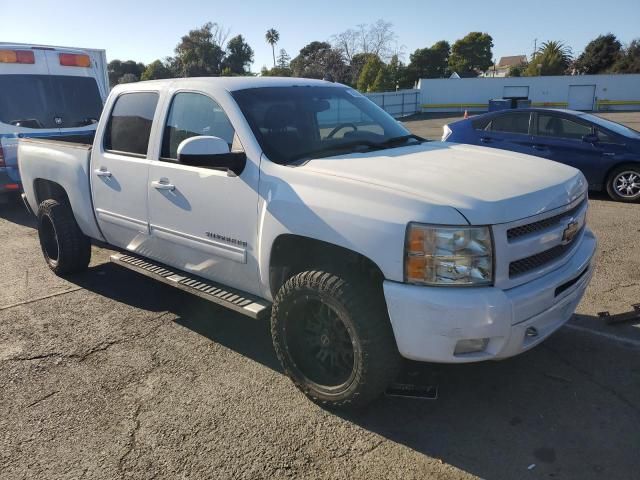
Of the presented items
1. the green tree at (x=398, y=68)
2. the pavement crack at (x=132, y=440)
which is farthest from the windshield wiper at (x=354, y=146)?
the green tree at (x=398, y=68)

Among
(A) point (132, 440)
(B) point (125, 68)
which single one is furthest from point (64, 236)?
(B) point (125, 68)

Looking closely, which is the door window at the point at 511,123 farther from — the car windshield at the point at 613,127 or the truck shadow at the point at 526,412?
the truck shadow at the point at 526,412

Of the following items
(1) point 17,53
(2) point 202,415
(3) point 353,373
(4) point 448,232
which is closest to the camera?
(4) point 448,232

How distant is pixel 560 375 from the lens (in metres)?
3.45

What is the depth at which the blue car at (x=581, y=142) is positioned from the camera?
836 cm

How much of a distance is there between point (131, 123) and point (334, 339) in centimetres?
259

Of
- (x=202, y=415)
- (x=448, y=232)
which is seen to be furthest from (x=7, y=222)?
(x=448, y=232)

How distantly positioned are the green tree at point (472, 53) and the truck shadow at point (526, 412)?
70501 mm

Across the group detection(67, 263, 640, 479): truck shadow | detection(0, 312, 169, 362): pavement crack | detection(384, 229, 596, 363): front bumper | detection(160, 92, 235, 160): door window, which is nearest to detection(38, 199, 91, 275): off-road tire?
detection(0, 312, 169, 362): pavement crack

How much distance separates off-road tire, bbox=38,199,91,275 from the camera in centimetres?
527

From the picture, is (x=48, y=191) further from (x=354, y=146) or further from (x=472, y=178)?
(x=472, y=178)

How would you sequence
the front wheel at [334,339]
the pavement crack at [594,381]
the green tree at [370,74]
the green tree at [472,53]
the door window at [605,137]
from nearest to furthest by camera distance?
the front wheel at [334,339], the pavement crack at [594,381], the door window at [605,137], the green tree at [370,74], the green tree at [472,53]

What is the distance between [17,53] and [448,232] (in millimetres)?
8096

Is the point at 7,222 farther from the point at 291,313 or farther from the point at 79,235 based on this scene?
the point at 291,313
